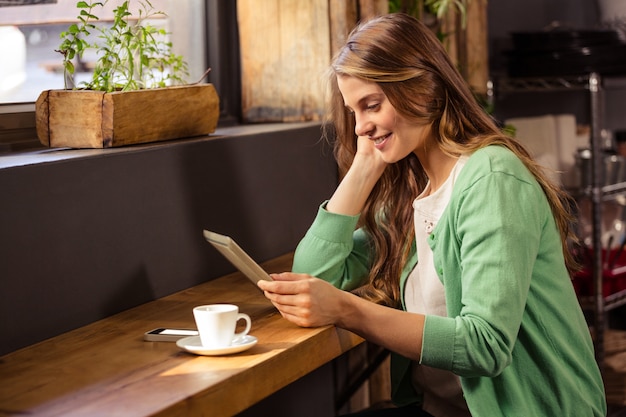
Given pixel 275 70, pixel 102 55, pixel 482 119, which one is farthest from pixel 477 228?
pixel 275 70

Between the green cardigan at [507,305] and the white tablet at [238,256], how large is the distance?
1.13 feet

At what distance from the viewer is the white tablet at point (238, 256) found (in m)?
1.72

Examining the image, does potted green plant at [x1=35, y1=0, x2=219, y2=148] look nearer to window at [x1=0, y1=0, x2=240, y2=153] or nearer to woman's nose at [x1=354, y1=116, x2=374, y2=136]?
window at [x1=0, y1=0, x2=240, y2=153]

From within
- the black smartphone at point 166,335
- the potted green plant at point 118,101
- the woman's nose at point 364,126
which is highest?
the potted green plant at point 118,101

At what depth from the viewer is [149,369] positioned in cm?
150

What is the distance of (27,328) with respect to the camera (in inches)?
67.1

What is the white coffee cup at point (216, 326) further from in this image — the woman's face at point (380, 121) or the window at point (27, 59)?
the window at point (27, 59)

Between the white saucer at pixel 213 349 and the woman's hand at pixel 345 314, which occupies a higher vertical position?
the woman's hand at pixel 345 314

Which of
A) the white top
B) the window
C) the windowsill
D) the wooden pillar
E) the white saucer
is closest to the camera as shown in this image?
the white saucer

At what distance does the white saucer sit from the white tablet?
0.16 metres

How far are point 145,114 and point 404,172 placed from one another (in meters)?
0.59

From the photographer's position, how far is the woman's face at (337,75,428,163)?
71.2 inches

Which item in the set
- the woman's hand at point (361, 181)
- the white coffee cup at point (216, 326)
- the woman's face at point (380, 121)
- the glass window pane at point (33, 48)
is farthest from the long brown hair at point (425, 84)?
the glass window pane at point (33, 48)

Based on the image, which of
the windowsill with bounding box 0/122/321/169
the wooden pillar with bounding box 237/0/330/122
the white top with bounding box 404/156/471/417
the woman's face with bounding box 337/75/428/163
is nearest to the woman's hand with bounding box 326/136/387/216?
the white top with bounding box 404/156/471/417
